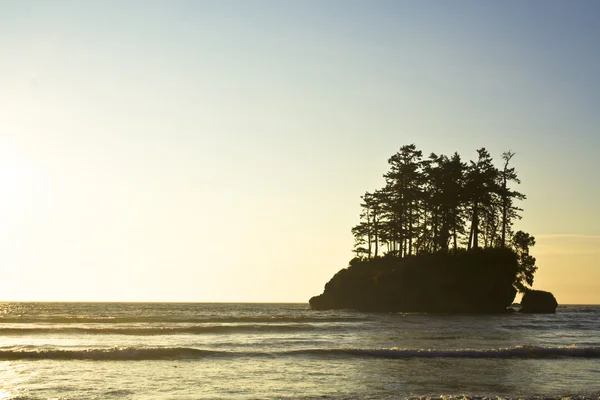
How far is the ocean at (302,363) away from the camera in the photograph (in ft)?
61.1

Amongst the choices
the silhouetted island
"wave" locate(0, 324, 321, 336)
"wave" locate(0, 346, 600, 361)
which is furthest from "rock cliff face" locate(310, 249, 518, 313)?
"wave" locate(0, 346, 600, 361)

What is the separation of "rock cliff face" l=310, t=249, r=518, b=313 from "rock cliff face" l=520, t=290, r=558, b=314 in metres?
6.38

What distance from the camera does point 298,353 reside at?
1112 inches

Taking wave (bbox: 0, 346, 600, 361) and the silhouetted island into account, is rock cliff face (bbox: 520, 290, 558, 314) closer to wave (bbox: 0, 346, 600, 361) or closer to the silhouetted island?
the silhouetted island

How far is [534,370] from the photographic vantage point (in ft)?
75.8

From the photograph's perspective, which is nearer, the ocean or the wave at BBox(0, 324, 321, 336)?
the ocean

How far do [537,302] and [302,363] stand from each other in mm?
51508

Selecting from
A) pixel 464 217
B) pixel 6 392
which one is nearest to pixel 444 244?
pixel 464 217

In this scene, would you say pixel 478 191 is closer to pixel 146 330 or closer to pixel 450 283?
A: pixel 450 283

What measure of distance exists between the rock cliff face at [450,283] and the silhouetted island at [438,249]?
101 mm

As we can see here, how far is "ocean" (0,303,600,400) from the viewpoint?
733 inches

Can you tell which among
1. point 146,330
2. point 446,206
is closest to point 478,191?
point 446,206

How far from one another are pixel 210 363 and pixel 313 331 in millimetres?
16291

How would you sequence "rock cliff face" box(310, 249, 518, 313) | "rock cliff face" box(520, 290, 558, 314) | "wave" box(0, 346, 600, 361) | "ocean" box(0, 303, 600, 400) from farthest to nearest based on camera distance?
"rock cliff face" box(520, 290, 558, 314) → "rock cliff face" box(310, 249, 518, 313) → "wave" box(0, 346, 600, 361) → "ocean" box(0, 303, 600, 400)
